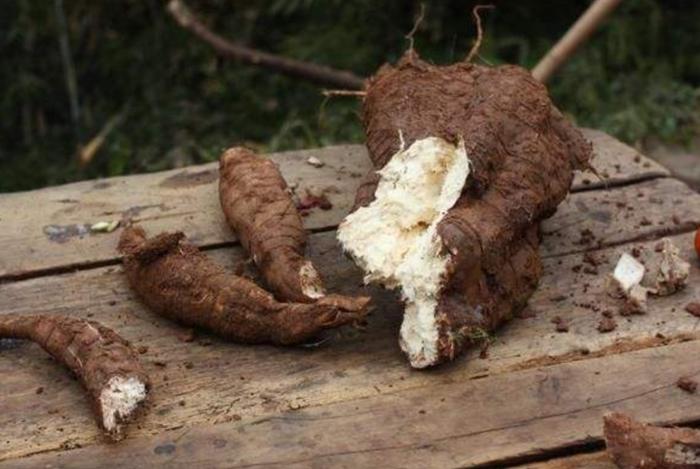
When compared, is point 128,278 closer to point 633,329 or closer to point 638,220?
point 633,329

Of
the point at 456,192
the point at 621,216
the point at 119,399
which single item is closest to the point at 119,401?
the point at 119,399

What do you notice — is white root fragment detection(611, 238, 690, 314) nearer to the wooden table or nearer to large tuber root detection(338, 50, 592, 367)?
the wooden table

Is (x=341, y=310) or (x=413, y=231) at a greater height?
(x=413, y=231)

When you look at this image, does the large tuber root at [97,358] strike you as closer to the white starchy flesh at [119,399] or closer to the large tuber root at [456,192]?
the white starchy flesh at [119,399]

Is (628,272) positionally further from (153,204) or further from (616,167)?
(153,204)

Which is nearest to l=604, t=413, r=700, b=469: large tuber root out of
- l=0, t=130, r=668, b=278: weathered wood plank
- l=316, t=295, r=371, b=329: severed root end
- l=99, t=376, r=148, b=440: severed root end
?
l=316, t=295, r=371, b=329: severed root end

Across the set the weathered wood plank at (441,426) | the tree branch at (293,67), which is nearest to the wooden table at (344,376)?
the weathered wood plank at (441,426)

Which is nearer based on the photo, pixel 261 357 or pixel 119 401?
pixel 119 401

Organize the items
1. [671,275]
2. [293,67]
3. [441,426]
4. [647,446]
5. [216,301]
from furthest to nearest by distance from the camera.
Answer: [293,67]
[671,275]
[216,301]
[441,426]
[647,446]
